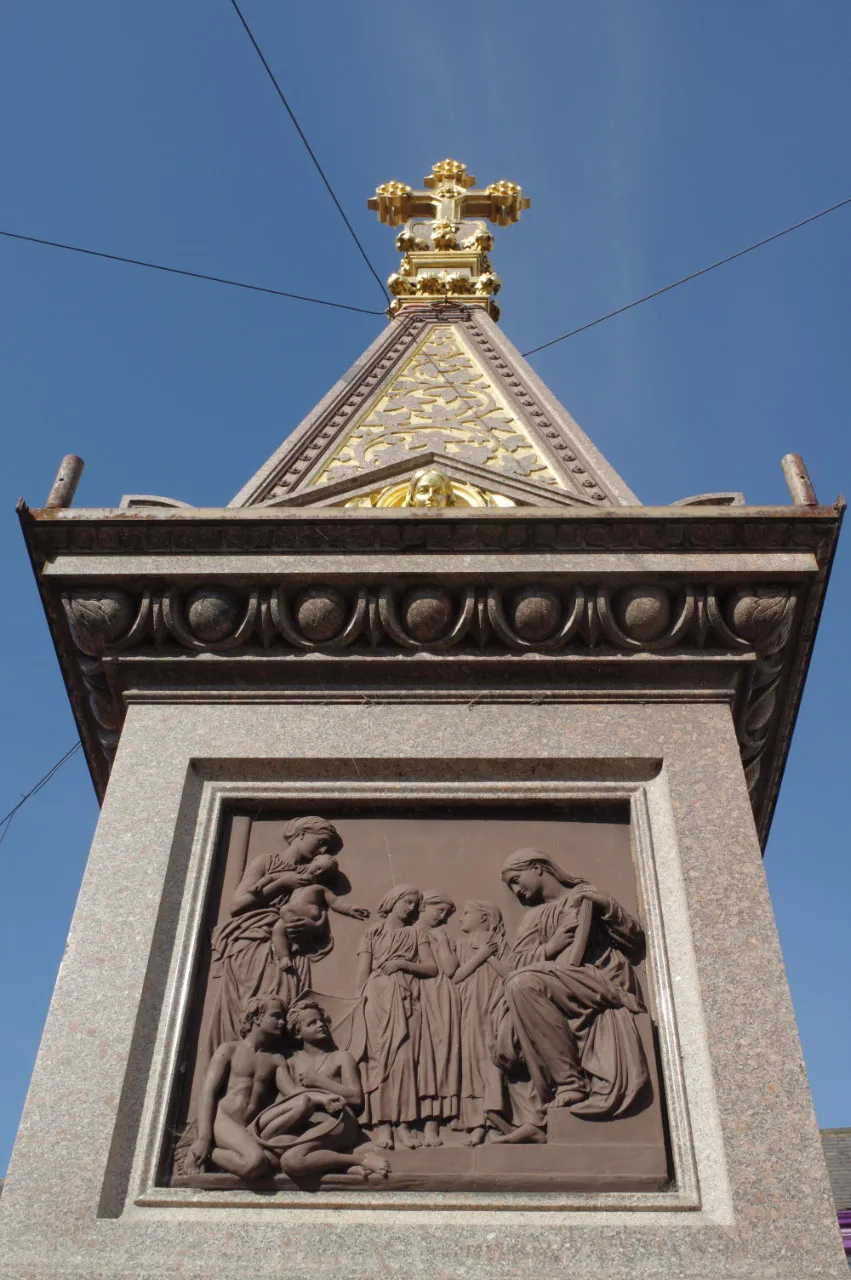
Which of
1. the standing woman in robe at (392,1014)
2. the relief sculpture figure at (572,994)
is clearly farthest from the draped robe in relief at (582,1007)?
the standing woman in robe at (392,1014)

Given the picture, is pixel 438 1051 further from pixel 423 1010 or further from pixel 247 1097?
pixel 247 1097

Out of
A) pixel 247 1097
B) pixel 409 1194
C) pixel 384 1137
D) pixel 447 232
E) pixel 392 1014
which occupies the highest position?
pixel 447 232

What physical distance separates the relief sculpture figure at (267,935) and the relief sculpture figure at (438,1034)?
1.40ft

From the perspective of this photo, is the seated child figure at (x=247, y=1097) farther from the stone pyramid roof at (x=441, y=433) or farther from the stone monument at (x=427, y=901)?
the stone pyramid roof at (x=441, y=433)

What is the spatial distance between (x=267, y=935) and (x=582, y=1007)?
1.25 m

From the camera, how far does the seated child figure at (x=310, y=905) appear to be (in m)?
5.19

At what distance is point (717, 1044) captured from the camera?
4766 mm

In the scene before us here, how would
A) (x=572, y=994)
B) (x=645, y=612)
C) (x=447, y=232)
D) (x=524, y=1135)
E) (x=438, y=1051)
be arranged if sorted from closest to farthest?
(x=524, y=1135) → (x=438, y=1051) → (x=572, y=994) → (x=645, y=612) → (x=447, y=232)

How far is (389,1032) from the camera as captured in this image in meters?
4.87

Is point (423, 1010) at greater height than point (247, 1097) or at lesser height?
greater

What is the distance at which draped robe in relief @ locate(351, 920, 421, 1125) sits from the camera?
4699 millimetres

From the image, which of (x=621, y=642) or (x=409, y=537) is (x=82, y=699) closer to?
(x=409, y=537)

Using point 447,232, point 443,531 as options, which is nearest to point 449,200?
point 447,232

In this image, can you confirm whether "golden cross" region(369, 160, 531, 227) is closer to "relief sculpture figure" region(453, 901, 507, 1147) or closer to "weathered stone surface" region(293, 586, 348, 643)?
"weathered stone surface" region(293, 586, 348, 643)
